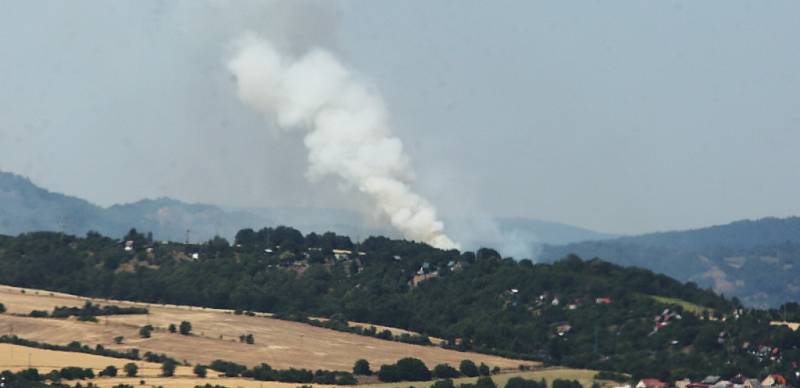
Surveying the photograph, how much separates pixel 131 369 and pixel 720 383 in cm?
6140

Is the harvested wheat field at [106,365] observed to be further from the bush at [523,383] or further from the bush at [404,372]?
the bush at [523,383]

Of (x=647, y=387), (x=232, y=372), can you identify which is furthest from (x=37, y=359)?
(x=647, y=387)

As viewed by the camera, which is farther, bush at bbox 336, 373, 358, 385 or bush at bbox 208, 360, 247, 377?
bush at bbox 208, 360, 247, 377

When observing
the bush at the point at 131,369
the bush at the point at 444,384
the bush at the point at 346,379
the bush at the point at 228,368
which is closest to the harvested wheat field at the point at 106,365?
the bush at the point at 131,369

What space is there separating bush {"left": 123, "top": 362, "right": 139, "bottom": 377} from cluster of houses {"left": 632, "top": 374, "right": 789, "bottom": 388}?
49.6 meters

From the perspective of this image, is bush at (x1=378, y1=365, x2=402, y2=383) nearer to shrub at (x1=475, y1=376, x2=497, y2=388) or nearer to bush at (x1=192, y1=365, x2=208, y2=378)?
shrub at (x1=475, y1=376, x2=497, y2=388)

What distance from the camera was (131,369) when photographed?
182 meters

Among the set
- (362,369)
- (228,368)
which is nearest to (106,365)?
(228,368)

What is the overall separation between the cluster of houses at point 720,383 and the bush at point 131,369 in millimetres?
49568

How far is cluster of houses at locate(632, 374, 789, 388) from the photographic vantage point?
7534 inches

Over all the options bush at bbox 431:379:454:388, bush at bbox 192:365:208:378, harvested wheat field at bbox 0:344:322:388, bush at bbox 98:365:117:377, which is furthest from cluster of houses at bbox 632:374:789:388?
bush at bbox 98:365:117:377

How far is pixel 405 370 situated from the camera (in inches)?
7741

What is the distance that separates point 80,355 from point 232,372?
62.4ft

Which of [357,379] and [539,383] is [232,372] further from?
[539,383]
